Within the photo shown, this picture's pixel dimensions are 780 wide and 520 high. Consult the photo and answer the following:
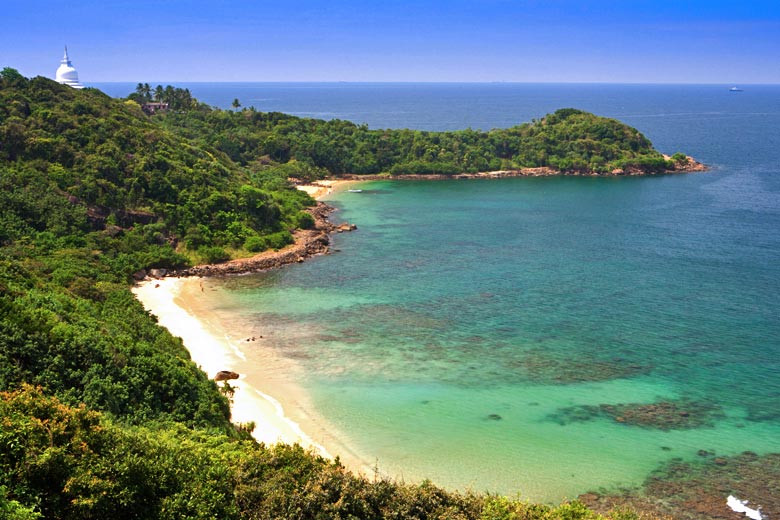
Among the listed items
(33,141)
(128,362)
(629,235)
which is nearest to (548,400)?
(128,362)

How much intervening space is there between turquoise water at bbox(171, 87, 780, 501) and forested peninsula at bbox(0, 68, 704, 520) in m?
5.82

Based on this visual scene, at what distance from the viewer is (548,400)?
35688 millimetres

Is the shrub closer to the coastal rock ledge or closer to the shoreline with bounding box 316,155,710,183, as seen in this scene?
the coastal rock ledge

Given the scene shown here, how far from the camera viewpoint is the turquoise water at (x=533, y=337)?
3133cm

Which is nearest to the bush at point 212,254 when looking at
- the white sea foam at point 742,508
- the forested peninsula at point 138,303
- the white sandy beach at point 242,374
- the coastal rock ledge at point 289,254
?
the forested peninsula at point 138,303

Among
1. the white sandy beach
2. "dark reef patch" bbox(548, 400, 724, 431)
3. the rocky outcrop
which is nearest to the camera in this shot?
the white sandy beach

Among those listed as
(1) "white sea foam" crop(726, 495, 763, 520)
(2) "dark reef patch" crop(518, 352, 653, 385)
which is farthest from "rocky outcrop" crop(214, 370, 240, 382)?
(1) "white sea foam" crop(726, 495, 763, 520)

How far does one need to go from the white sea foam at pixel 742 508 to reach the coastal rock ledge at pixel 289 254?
43438 millimetres

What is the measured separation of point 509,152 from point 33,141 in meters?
87.4

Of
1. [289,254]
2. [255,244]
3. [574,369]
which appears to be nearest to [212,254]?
[255,244]

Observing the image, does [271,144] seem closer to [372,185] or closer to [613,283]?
[372,185]

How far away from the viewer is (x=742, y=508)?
26609 mm

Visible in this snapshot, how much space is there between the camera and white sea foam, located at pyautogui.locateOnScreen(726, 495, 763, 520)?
26203 mm

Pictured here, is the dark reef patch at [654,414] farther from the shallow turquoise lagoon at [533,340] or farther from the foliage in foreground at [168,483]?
the foliage in foreground at [168,483]
